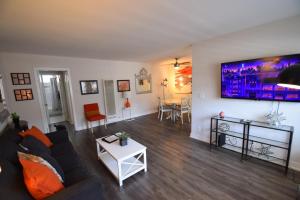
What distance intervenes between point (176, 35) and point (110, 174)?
9.24ft

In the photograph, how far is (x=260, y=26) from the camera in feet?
7.70

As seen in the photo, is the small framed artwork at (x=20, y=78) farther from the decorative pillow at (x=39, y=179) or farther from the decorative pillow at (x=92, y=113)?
the decorative pillow at (x=39, y=179)

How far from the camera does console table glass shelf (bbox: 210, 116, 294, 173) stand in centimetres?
227

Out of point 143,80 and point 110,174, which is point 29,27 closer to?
point 110,174

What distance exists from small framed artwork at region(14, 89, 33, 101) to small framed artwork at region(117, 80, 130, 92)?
2.65m

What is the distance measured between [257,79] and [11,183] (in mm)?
3466

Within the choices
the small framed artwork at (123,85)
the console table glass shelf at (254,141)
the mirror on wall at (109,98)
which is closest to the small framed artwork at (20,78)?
the mirror on wall at (109,98)

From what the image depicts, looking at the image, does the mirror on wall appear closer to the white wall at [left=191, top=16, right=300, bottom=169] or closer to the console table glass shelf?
the white wall at [left=191, top=16, right=300, bottom=169]

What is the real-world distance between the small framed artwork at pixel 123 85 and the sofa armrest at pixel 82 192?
4289 mm

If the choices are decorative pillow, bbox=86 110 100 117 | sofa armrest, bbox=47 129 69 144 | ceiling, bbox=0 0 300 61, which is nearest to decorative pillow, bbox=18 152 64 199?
sofa armrest, bbox=47 129 69 144

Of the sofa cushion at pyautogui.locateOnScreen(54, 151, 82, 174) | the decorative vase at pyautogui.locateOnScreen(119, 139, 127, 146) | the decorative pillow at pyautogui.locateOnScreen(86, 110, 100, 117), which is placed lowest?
the sofa cushion at pyautogui.locateOnScreen(54, 151, 82, 174)

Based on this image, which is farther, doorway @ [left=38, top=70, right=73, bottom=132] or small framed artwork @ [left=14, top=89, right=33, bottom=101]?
doorway @ [left=38, top=70, right=73, bottom=132]

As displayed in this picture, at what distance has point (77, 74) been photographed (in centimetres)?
441

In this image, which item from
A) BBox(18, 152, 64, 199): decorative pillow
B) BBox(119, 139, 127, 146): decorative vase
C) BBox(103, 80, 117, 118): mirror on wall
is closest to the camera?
BBox(18, 152, 64, 199): decorative pillow
